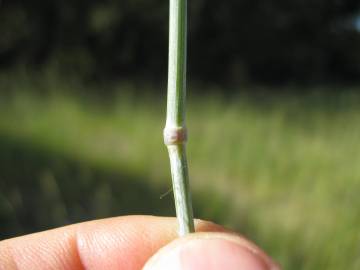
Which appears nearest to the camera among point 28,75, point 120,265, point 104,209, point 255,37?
point 120,265

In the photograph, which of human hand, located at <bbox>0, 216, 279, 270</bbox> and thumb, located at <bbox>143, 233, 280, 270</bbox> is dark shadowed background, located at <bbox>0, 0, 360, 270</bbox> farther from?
thumb, located at <bbox>143, 233, 280, 270</bbox>

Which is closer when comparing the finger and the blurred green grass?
the finger

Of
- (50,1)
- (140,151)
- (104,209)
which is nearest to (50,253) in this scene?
(104,209)

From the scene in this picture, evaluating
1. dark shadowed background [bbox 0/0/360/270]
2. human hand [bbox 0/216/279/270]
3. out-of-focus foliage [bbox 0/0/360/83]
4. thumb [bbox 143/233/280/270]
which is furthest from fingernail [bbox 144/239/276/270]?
out-of-focus foliage [bbox 0/0/360/83]

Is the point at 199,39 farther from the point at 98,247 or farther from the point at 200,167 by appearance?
the point at 98,247

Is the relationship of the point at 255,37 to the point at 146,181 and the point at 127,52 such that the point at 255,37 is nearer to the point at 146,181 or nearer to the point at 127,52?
the point at 127,52

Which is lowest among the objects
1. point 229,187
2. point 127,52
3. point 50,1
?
point 229,187

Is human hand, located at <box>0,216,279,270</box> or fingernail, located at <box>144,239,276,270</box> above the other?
fingernail, located at <box>144,239,276,270</box>

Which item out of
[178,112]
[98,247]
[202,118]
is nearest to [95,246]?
[98,247]
